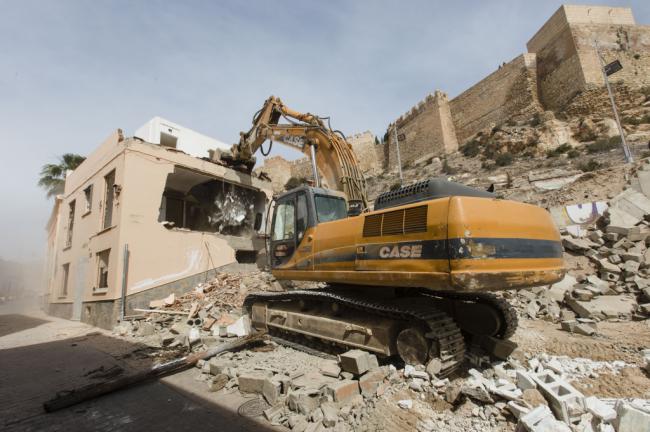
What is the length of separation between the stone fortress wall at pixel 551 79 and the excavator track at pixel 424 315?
28853mm

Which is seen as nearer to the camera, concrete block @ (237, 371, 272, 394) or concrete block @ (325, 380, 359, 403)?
concrete block @ (325, 380, 359, 403)

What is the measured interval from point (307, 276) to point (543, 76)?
33252mm

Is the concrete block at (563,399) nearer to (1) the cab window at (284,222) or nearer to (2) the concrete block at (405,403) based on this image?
(2) the concrete block at (405,403)

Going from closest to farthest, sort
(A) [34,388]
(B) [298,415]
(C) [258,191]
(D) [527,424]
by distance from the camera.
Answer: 1. (D) [527,424]
2. (B) [298,415]
3. (A) [34,388]
4. (C) [258,191]

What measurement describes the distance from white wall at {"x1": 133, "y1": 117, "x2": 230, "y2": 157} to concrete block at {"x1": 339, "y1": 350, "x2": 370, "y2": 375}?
13895mm

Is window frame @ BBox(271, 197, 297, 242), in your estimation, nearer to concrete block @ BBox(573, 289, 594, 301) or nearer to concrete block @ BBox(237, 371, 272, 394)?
concrete block @ BBox(237, 371, 272, 394)

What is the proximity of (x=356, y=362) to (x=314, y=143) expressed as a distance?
630 centimetres

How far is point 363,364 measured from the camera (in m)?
3.95

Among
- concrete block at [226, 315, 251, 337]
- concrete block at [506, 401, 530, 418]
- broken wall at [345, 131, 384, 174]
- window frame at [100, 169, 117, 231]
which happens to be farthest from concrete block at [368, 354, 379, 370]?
broken wall at [345, 131, 384, 174]

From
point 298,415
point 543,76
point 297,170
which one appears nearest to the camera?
point 298,415

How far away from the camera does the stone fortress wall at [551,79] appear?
82.8ft

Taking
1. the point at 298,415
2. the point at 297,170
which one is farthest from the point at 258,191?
the point at 297,170

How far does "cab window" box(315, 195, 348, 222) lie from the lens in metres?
5.53

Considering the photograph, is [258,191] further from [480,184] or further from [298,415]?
[480,184]
